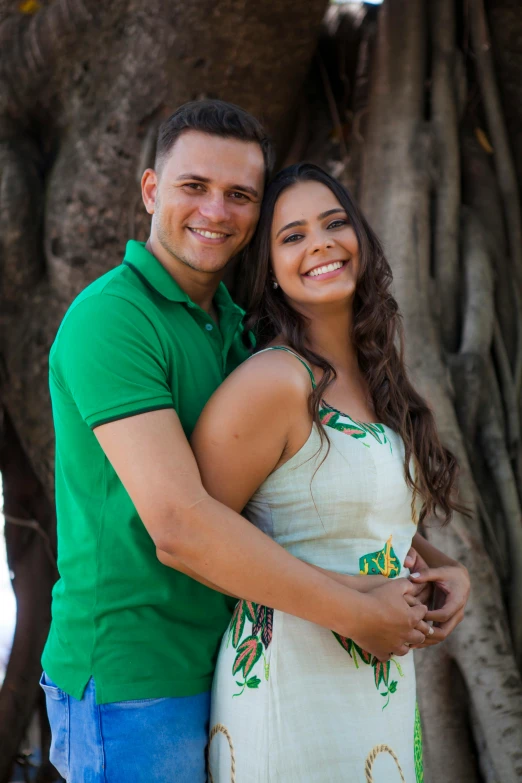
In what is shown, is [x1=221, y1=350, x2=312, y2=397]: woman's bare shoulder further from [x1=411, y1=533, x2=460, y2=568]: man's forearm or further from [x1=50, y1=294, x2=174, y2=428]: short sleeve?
[x1=411, y1=533, x2=460, y2=568]: man's forearm

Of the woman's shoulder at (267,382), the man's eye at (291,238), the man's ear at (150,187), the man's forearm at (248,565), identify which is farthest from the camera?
the man's ear at (150,187)

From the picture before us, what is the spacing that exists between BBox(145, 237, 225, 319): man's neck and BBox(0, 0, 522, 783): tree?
109 cm

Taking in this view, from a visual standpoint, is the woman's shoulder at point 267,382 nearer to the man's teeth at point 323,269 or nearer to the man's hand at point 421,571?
the man's teeth at point 323,269

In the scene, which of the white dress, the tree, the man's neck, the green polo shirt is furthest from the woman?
the tree

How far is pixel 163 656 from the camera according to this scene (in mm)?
1659

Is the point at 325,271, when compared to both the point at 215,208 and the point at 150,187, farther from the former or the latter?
the point at 150,187

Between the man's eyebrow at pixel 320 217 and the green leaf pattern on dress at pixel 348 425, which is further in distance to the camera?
the man's eyebrow at pixel 320 217

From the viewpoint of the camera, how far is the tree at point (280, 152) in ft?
9.34

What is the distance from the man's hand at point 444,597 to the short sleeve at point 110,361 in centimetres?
70

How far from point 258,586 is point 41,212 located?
6.69 feet

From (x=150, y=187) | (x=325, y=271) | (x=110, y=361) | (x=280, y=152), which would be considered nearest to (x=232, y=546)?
(x=110, y=361)

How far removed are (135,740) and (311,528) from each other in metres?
0.52

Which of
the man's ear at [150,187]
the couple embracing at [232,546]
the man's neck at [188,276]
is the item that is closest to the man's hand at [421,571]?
the couple embracing at [232,546]

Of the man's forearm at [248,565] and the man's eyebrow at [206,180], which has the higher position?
the man's eyebrow at [206,180]
